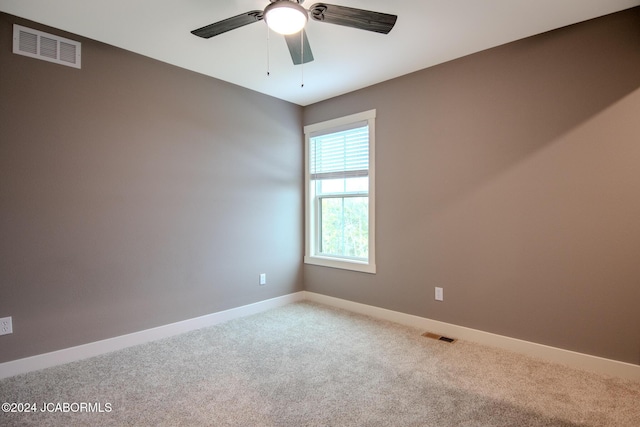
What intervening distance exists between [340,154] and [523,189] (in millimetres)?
2006

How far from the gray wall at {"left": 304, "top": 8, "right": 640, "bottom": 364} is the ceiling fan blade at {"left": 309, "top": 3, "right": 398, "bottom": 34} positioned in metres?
1.43

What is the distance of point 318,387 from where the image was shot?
2266 millimetres

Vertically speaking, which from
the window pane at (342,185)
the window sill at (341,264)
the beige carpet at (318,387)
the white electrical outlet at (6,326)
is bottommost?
the beige carpet at (318,387)

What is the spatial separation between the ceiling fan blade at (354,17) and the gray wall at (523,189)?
4.69ft

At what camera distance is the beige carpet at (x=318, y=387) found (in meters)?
1.94

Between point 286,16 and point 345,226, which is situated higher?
point 286,16

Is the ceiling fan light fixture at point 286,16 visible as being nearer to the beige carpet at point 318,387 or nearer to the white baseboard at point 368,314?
the beige carpet at point 318,387

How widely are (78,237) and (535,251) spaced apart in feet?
11.9

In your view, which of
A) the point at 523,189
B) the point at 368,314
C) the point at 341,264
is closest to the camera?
the point at 523,189

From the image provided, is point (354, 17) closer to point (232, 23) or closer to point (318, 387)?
point (232, 23)

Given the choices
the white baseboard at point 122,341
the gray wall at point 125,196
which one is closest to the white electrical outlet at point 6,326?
the gray wall at point 125,196

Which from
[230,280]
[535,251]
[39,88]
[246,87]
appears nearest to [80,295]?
[230,280]

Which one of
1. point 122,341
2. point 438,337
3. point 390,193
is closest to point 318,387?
point 438,337

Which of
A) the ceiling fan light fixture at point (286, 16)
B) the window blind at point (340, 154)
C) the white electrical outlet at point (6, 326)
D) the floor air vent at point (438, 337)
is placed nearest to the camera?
the ceiling fan light fixture at point (286, 16)
